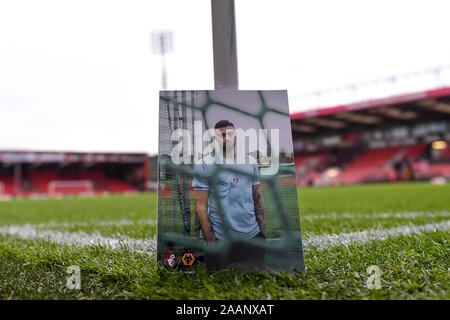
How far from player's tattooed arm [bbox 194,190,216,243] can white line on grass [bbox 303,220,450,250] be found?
0.66 m

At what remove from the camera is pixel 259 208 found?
3.88 ft

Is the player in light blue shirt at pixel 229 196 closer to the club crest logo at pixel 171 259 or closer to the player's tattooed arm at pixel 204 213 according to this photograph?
the player's tattooed arm at pixel 204 213

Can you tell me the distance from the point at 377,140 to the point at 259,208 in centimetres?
2684

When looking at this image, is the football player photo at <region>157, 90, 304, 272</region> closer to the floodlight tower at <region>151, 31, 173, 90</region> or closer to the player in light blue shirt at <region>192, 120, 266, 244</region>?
the player in light blue shirt at <region>192, 120, 266, 244</region>

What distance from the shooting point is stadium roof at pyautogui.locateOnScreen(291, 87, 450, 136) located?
19578mm

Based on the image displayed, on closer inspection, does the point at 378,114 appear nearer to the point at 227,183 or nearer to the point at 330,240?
the point at 330,240

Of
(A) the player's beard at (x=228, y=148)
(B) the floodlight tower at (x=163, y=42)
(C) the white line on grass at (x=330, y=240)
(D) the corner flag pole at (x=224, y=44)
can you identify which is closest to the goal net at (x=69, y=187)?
(B) the floodlight tower at (x=163, y=42)

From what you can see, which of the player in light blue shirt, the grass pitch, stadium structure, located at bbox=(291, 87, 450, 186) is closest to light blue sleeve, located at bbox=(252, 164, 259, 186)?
the player in light blue shirt

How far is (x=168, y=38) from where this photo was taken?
22.2 metres

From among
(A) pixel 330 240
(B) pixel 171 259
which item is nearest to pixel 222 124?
(B) pixel 171 259

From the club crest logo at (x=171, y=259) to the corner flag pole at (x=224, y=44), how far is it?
608 mm

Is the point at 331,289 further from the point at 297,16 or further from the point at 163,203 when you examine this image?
the point at 297,16

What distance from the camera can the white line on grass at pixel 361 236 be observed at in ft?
5.62

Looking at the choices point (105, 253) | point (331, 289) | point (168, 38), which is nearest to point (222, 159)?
point (331, 289)
